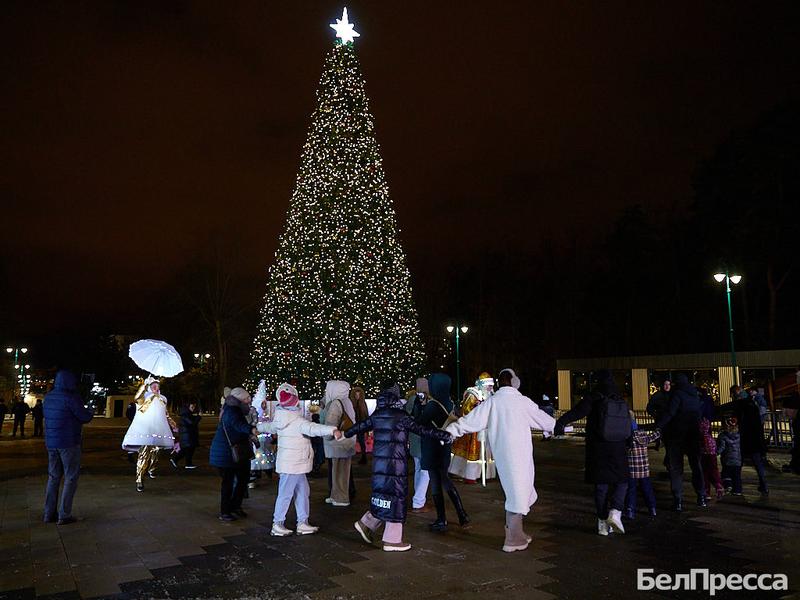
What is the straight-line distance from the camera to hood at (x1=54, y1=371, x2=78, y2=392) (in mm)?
8492

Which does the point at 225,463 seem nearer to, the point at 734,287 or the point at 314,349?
the point at 314,349

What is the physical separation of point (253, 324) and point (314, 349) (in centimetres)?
2497

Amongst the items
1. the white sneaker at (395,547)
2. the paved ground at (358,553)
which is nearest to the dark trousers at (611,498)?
the paved ground at (358,553)

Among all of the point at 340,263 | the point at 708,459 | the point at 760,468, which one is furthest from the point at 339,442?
the point at 340,263

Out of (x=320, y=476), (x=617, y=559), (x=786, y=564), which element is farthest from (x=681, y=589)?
(x=320, y=476)

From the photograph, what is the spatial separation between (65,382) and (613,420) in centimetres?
696

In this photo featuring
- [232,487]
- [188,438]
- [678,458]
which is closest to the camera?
[232,487]

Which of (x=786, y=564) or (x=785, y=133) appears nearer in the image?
(x=786, y=564)

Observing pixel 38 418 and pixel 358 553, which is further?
pixel 38 418

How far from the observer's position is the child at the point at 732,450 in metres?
10.0

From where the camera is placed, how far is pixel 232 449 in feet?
27.1

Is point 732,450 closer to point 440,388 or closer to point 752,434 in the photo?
point 752,434

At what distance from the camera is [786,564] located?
20.2 ft

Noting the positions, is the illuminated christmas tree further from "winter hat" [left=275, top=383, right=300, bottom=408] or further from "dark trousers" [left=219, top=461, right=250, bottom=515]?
"winter hat" [left=275, top=383, right=300, bottom=408]
